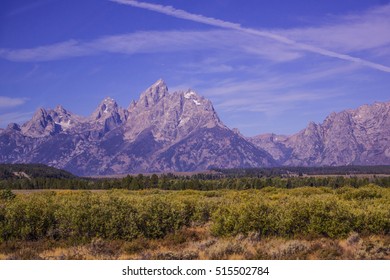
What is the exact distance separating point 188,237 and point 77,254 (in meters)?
7.01

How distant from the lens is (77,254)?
19.9 metres

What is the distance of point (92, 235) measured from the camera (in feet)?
80.7

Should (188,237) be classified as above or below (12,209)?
below

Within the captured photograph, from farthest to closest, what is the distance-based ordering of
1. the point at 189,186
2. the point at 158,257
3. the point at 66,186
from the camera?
the point at 66,186 < the point at 189,186 < the point at 158,257

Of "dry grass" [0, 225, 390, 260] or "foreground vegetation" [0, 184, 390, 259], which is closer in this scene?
"dry grass" [0, 225, 390, 260]

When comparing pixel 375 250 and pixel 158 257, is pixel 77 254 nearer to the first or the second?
pixel 158 257

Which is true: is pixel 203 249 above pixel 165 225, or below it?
below

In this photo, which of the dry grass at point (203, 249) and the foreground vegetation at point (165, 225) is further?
the foreground vegetation at point (165, 225)

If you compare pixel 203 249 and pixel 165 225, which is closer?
pixel 203 249

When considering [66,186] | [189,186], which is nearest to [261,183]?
[189,186]
